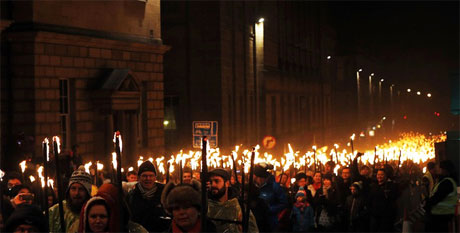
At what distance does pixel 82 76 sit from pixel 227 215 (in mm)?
15456

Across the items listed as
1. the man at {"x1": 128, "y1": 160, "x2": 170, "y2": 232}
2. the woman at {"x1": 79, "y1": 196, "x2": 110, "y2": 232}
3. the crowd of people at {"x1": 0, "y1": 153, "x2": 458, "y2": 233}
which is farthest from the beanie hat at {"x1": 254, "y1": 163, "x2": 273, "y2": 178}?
the woman at {"x1": 79, "y1": 196, "x2": 110, "y2": 232}

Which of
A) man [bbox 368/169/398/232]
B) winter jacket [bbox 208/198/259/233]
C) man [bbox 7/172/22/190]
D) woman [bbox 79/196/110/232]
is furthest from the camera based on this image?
man [bbox 368/169/398/232]

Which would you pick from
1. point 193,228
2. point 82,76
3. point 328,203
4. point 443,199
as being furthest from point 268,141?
point 193,228

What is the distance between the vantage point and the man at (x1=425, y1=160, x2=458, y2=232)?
1174 cm

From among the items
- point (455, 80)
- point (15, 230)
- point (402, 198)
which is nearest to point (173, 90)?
point (455, 80)

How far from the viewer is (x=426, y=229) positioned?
12.6 m

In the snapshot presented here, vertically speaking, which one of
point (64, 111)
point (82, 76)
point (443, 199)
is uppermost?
point (82, 76)

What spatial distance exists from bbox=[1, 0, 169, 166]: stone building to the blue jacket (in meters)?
9.82

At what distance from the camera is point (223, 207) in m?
A: 7.77

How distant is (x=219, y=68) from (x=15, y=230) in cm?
2830

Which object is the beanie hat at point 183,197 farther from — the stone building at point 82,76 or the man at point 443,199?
the stone building at point 82,76

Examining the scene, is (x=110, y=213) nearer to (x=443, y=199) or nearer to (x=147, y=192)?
(x=147, y=192)

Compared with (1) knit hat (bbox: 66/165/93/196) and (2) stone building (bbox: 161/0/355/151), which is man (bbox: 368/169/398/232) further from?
(2) stone building (bbox: 161/0/355/151)

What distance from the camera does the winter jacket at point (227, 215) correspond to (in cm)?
762
